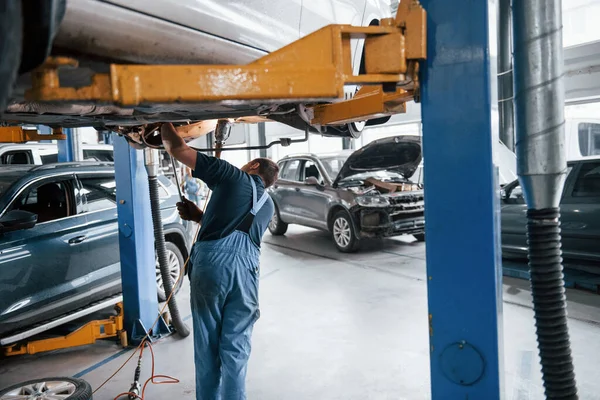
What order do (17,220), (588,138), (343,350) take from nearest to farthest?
(17,220) < (343,350) < (588,138)

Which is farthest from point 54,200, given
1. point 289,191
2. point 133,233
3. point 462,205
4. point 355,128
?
point 289,191

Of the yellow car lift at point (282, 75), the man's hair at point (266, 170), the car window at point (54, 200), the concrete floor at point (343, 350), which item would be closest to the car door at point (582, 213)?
the concrete floor at point (343, 350)

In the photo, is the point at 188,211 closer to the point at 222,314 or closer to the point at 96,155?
the point at 222,314

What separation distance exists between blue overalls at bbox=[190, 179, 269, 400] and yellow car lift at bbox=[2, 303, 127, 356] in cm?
138

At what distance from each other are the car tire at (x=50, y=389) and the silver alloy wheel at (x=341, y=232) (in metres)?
4.72

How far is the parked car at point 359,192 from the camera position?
6.83m

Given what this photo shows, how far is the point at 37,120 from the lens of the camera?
7.98ft

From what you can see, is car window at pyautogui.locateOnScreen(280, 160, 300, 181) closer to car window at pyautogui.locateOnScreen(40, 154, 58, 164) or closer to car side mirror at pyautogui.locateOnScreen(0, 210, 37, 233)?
car window at pyautogui.locateOnScreen(40, 154, 58, 164)

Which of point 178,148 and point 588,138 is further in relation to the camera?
point 588,138

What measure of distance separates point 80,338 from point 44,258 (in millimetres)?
664

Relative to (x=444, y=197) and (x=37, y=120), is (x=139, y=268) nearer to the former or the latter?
(x=37, y=120)

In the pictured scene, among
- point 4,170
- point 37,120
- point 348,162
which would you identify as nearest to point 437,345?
point 37,120

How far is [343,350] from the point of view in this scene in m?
3.59

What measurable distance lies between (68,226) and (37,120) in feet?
5.23
